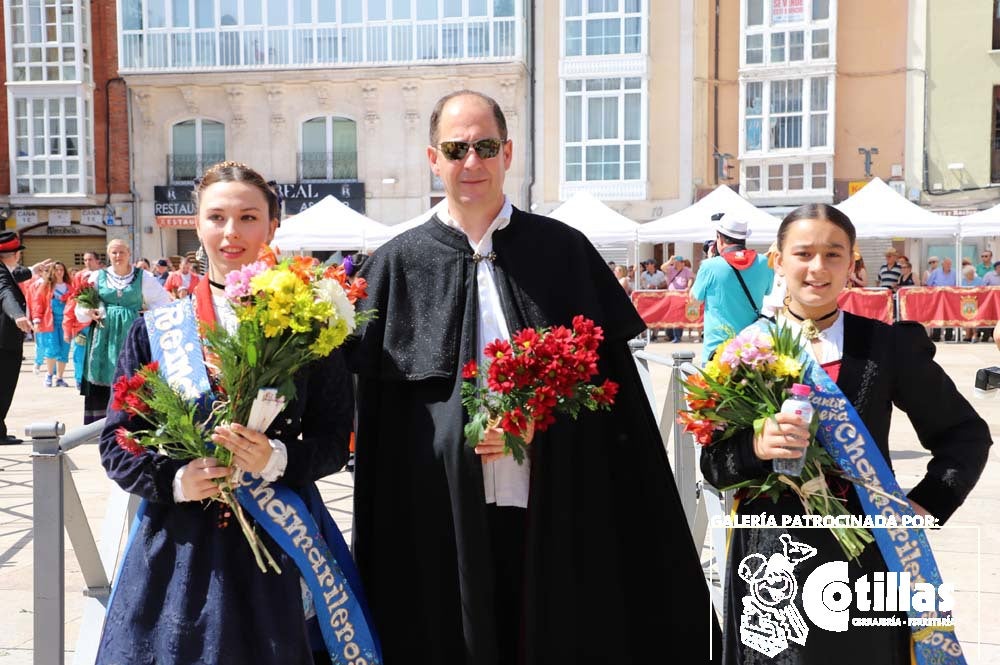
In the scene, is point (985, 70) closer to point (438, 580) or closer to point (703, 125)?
point (703, 125)

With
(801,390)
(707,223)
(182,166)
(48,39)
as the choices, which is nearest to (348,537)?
(801,390)

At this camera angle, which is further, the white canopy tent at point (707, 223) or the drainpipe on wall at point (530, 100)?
the drainpipe on wall at point (530, 100)

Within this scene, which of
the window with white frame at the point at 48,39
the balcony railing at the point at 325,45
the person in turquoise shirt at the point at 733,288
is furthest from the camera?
the window with white frame at the point at 48,39

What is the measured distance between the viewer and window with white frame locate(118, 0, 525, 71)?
2764 centimetres

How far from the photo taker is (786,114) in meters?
27.2

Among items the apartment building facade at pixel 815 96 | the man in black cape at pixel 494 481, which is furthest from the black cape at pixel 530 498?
the apartment building facade at pixel 815 96

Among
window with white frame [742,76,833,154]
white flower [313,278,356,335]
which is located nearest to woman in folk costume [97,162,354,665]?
white flower [313,278,356,335]

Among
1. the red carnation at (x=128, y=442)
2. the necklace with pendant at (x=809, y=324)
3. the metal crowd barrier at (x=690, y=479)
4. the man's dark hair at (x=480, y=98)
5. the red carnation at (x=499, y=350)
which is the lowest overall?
the metal crowd barrier at (x=690, y=479)

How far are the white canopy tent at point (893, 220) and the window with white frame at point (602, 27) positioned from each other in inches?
410

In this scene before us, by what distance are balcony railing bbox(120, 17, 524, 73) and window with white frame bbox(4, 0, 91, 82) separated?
1.50m

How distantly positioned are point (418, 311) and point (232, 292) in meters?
0.62

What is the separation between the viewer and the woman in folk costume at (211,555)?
2541 mm

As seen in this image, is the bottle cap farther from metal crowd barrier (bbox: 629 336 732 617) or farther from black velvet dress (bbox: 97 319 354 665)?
metal crowd barrier (bbox: 629 336 732 617)

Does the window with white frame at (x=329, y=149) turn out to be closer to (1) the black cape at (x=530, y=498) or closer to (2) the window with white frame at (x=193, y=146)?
(2) the window with white frame at (x=193, y=146)
